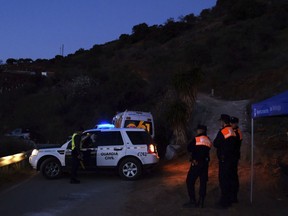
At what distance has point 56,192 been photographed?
12.4 m

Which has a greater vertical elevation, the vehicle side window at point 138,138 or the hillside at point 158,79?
the hillside at point 158,79

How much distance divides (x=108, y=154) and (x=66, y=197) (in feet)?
11.8

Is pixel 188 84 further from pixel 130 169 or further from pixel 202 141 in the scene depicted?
pixel 202 141

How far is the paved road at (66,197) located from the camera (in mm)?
9781

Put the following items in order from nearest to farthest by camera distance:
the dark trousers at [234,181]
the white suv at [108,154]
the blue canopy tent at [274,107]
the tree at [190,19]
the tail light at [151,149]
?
the blue canopy tent at [274,107] < the dark trousers at [234,181] < the white suv at [108,154] < the tail light at [151,149] < the tree at [190,19]

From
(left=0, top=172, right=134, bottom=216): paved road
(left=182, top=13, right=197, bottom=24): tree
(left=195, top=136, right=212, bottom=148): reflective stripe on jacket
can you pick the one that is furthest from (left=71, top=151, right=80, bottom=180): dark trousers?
(left=182, top=13, right=197, bottom=24): tree

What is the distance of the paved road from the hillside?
10.0m

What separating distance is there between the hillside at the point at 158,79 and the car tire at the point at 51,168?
9340 millimetres

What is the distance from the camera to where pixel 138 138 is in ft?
49.9

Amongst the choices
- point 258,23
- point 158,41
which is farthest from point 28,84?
point 258,23

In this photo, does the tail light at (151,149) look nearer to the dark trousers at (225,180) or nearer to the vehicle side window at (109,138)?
the vehicle side window at (109,138)

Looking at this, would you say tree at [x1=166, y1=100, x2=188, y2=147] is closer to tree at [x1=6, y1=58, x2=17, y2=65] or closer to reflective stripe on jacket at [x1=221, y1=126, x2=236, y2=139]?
reflective stripe on jacket at [x1=221, y1=126, x2=236, y2=139]

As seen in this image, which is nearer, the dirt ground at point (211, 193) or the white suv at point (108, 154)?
the dirt ground at point (211, 193)

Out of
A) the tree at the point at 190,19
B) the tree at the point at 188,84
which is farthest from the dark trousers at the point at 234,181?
the tree at the point at 190,19
